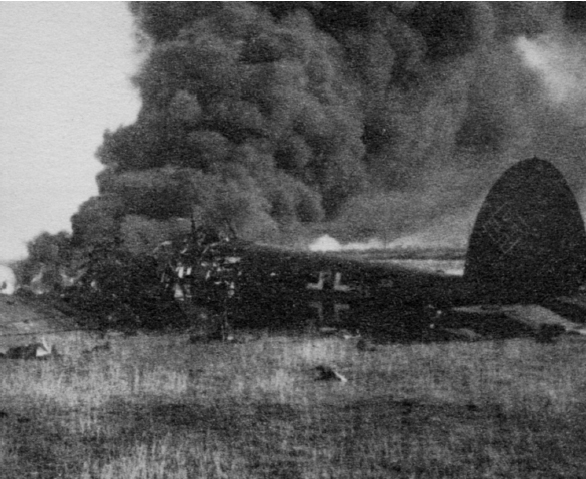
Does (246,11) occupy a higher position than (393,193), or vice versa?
(246,11)

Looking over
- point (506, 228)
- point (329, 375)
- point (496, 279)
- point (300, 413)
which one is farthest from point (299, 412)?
point (506, 228)

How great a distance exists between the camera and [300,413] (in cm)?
685

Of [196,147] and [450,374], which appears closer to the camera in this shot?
[450,374]

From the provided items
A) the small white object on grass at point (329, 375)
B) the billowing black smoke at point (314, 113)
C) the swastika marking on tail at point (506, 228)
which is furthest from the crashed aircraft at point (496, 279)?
the billowing black smoke at point (314, 113)

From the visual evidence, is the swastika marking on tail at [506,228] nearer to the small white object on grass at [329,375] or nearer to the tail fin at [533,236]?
the tail fin at [533,236]

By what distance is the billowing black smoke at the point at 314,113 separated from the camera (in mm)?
19797

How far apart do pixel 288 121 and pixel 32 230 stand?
801cm

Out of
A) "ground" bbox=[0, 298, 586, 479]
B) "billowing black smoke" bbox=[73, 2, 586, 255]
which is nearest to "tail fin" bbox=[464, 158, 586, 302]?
"ground" bbox=[0, 298, 586, 479]

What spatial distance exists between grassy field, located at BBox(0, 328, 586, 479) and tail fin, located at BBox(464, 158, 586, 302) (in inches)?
36.3

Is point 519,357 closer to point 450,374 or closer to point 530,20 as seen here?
point 450,374

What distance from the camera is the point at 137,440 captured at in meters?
6.04

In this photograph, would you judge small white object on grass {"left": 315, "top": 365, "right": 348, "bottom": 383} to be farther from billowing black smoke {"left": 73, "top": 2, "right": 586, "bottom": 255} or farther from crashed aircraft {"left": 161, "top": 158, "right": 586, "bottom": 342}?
billowing black smoke {"left": 73, "top": 2, "right": 586, "bottom": 255}

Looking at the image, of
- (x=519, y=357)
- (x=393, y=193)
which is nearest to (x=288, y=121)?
(x=393, y=193)

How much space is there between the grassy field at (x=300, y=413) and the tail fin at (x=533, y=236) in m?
0.92
